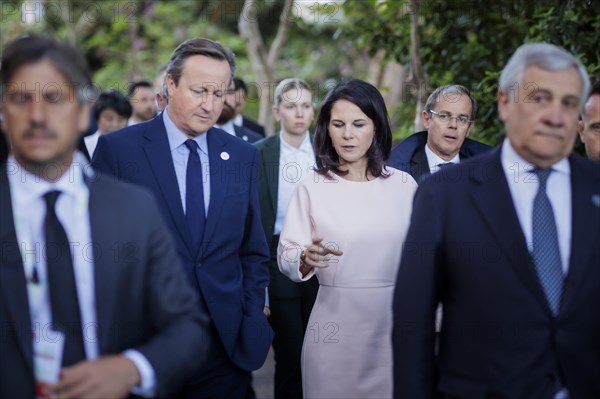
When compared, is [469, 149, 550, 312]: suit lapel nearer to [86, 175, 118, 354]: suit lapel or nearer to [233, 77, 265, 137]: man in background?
[86, 175, 118, 354]: suit lapel

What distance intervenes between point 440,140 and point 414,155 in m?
0.20

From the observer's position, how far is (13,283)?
238cm

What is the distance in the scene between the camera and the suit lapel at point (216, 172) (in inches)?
155

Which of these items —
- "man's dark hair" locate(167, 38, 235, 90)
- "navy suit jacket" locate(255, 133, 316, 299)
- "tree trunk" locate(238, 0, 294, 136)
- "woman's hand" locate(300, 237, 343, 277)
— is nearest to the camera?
"woman's hand" locate(300, 237, 343, 277)

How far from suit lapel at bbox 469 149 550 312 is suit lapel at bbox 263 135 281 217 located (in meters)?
3.21

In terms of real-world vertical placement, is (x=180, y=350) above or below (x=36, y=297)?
below

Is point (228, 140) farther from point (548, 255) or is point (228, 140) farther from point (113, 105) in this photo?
point (113, 105)

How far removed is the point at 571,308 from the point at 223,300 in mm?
1813

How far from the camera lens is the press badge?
2.34 metres

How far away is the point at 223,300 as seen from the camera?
3990 mm

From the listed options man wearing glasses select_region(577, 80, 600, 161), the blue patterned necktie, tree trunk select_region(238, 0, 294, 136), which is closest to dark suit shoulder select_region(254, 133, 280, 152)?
man wearing glasses select_region(577, 80, 600, 161)

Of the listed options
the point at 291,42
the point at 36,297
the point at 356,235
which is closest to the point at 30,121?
the point at 36,297

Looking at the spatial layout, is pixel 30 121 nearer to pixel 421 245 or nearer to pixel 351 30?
pixel 421 245

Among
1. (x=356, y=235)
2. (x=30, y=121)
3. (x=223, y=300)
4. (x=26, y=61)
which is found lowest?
(x=223, y=300)
